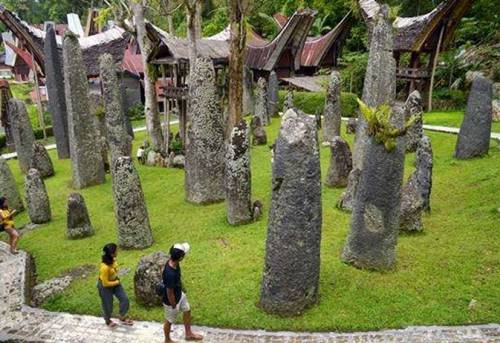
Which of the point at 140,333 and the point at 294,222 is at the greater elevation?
the point at 294,222

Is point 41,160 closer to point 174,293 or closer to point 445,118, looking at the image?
point 174,293

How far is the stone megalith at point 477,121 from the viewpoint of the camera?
605 inches

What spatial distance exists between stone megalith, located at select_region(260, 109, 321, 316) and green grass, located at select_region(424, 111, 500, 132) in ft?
51.5

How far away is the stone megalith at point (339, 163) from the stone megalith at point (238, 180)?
3.49 m

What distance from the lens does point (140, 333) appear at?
8203mm

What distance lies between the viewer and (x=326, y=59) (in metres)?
36.9

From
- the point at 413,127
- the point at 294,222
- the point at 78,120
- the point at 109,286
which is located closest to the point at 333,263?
the point at 294,222

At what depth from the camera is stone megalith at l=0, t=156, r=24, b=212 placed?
15054 mm

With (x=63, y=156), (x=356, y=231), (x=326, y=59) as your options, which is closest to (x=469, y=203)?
(x=356, y=231)

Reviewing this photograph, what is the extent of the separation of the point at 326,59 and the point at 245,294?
30.8 metres

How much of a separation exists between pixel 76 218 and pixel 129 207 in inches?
84.1

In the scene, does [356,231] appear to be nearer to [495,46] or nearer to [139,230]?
[139,230]

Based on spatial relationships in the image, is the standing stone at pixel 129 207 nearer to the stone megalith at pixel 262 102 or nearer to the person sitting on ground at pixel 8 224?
the person sitting on ground at pixel 8 224

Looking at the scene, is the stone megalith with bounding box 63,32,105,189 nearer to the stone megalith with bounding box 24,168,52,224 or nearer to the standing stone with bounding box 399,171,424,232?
the stone megalith with bounding box 24,168,52,224
